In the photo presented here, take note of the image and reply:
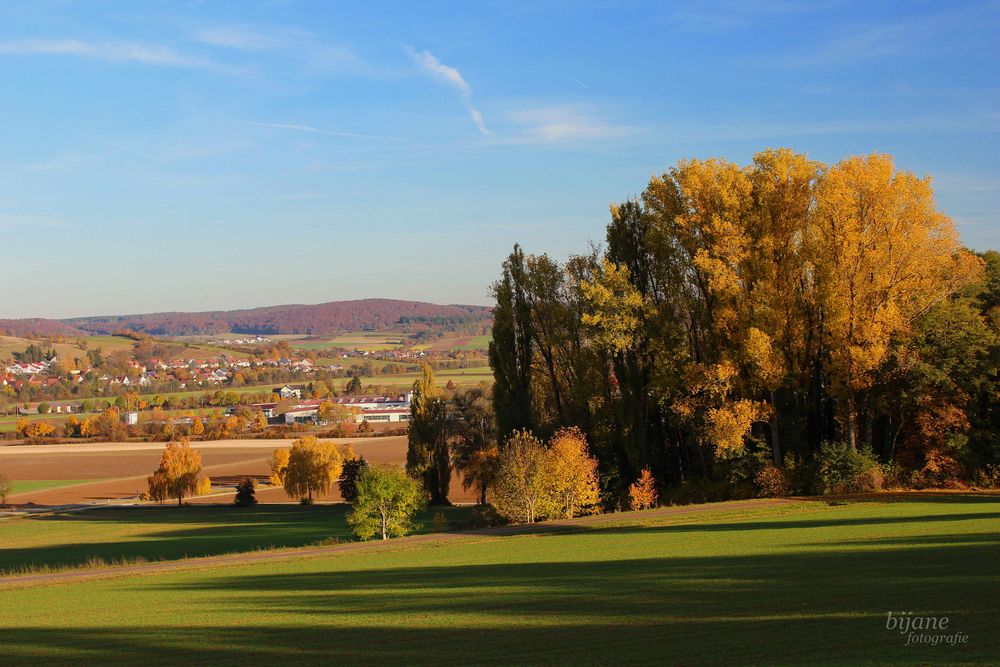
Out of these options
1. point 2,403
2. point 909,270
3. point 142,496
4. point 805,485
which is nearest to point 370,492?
point 805,485

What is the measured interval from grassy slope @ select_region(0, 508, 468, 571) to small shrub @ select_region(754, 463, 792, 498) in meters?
15.9

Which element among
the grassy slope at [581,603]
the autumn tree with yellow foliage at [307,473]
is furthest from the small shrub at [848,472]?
the autumn tree with yellow foliage at [307,473]

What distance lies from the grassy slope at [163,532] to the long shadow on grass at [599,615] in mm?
19172

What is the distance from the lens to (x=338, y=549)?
32.0 metres

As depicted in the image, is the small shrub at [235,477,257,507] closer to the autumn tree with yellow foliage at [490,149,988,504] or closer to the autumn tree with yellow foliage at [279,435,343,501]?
the autumn tree with yellow foliage at [279,435,343,501]

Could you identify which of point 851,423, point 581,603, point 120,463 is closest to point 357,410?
point 120,463

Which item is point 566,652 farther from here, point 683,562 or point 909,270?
point 909,270

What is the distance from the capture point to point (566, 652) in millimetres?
13969

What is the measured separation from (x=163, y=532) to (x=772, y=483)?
117 feet

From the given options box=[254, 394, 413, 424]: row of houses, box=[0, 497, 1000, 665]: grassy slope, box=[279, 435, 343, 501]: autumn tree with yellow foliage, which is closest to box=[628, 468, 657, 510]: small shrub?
box=[0, 497, 1000, 665]: grassy slope

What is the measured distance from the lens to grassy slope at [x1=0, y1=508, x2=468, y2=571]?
4138 cm

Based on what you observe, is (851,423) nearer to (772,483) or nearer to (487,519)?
(772,483)

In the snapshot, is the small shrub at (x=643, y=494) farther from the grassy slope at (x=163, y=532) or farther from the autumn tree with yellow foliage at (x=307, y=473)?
the autumn tree with yellow foliage at (x=307, y=473)

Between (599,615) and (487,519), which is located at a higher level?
(599,615)
